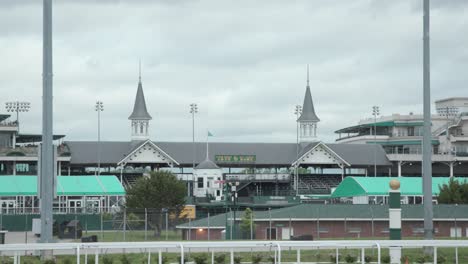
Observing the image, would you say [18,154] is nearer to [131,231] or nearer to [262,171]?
[262,171]

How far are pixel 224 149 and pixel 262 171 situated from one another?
19.1ft

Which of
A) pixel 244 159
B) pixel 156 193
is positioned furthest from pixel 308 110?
pixel 156 193

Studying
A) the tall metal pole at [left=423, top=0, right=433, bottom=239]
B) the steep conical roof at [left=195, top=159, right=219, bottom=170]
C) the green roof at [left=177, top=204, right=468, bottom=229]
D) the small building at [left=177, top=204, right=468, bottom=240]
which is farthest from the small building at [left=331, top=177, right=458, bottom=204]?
the tall metal pole at [left=423, top=0, right=433, bottom=239]

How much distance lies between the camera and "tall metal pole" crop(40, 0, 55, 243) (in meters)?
25.4

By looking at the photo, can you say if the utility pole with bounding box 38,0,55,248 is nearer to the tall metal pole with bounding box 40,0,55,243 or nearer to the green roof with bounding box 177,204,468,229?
the tall metal pole with bounding box 40,0,55,243

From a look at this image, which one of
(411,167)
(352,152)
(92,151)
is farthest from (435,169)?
(92,151)

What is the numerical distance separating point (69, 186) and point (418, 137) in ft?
179

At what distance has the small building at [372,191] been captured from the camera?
90213 millimetres

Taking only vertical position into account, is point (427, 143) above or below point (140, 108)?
below

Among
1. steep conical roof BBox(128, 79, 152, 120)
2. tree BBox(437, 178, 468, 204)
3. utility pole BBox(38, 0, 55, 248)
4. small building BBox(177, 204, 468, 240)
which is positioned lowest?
small building BBox(177, 204, 468, 240)

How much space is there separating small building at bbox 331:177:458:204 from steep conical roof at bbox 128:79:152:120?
32571 mm

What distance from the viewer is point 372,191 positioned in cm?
8956

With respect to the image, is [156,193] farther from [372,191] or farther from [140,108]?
[140,108]

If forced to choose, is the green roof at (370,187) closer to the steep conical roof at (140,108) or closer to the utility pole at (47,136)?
the steep conical roof at (140,108)
